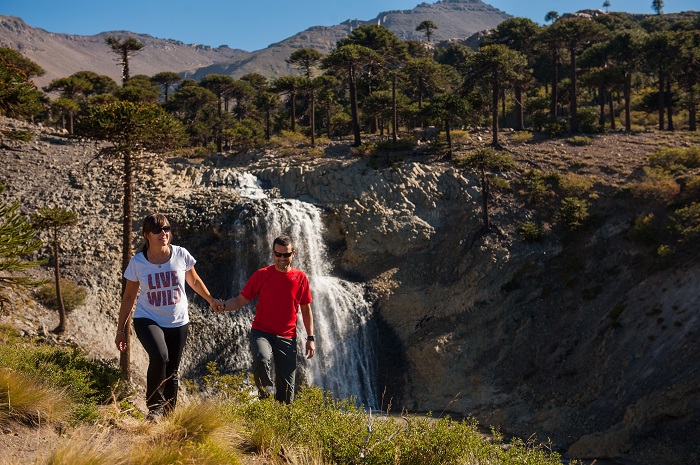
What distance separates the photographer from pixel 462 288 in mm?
25625

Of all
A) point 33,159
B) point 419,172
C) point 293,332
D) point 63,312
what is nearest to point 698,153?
point 419,172

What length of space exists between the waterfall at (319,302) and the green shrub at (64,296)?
6.59 meters

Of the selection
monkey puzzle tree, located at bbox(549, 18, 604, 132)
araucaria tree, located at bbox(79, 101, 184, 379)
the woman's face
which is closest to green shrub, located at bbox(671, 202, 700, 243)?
monkey puzzle tree, located at bbox(549, 18, 604, 132)

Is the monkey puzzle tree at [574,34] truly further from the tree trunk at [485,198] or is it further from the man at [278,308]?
the man at [278,308]

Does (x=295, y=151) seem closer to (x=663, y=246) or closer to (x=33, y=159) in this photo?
(x=33, y=159)

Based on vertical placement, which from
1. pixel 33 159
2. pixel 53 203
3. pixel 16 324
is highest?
pixel 33 159

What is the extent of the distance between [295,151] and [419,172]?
8.29 metres

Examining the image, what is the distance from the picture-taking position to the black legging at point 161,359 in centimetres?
600

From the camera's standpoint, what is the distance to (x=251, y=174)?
102 ft

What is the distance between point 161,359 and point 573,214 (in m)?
Result: 23.5

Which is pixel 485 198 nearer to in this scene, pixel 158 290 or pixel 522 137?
pixel 522 137

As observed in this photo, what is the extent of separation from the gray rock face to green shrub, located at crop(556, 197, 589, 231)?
0.92 m

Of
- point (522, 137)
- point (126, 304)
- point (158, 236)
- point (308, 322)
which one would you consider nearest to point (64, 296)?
point (126, 304)

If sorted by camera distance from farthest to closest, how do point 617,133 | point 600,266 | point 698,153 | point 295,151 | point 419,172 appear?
1. point 617,133
2. point 295,151
3. point 419,172
4. point 698,153
5. point 600,266
